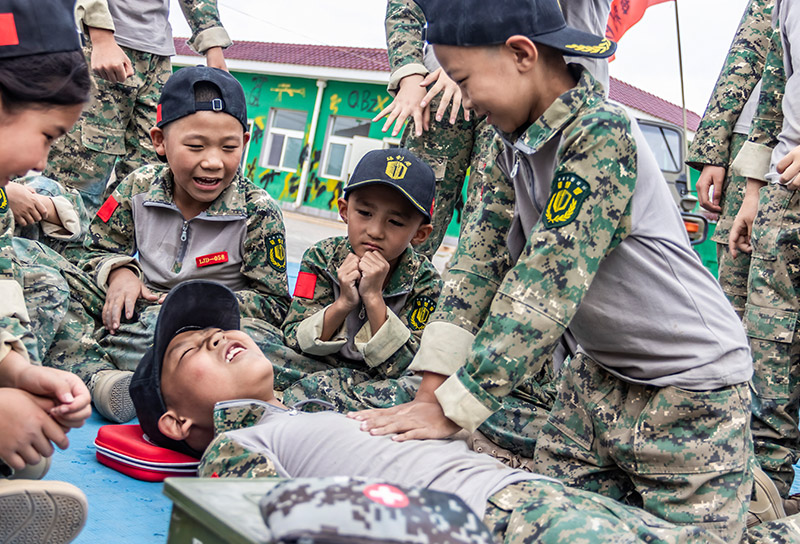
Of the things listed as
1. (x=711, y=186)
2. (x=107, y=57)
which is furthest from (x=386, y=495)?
(x=107, y=57)

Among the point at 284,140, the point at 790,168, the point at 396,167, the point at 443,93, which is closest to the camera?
the point at 790,168

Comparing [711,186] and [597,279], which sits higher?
[711,186]

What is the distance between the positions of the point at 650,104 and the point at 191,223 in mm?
16594

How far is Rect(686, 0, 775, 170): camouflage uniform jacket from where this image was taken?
281 cm

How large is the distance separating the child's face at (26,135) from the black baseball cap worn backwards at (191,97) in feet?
4.46

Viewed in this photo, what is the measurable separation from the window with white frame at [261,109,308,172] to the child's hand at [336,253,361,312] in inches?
570

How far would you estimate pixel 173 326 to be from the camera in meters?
1.92

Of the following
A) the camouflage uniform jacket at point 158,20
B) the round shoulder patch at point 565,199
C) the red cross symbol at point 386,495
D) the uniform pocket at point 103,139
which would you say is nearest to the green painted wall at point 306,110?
the camouflage uniform jacket at point 158,20

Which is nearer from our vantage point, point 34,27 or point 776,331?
point 34,27

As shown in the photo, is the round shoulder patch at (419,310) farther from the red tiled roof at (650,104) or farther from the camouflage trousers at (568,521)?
the red tiled roof at (650,104)

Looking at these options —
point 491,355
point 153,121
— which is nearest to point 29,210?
point 153,121

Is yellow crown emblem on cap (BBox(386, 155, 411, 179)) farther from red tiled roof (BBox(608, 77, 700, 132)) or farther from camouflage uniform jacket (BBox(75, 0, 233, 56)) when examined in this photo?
red tiled roof (BBox(608, 77, 700, 132))

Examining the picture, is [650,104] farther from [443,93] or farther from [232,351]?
[232,351]

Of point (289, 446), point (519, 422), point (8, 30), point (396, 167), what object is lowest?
point (519, 422)
